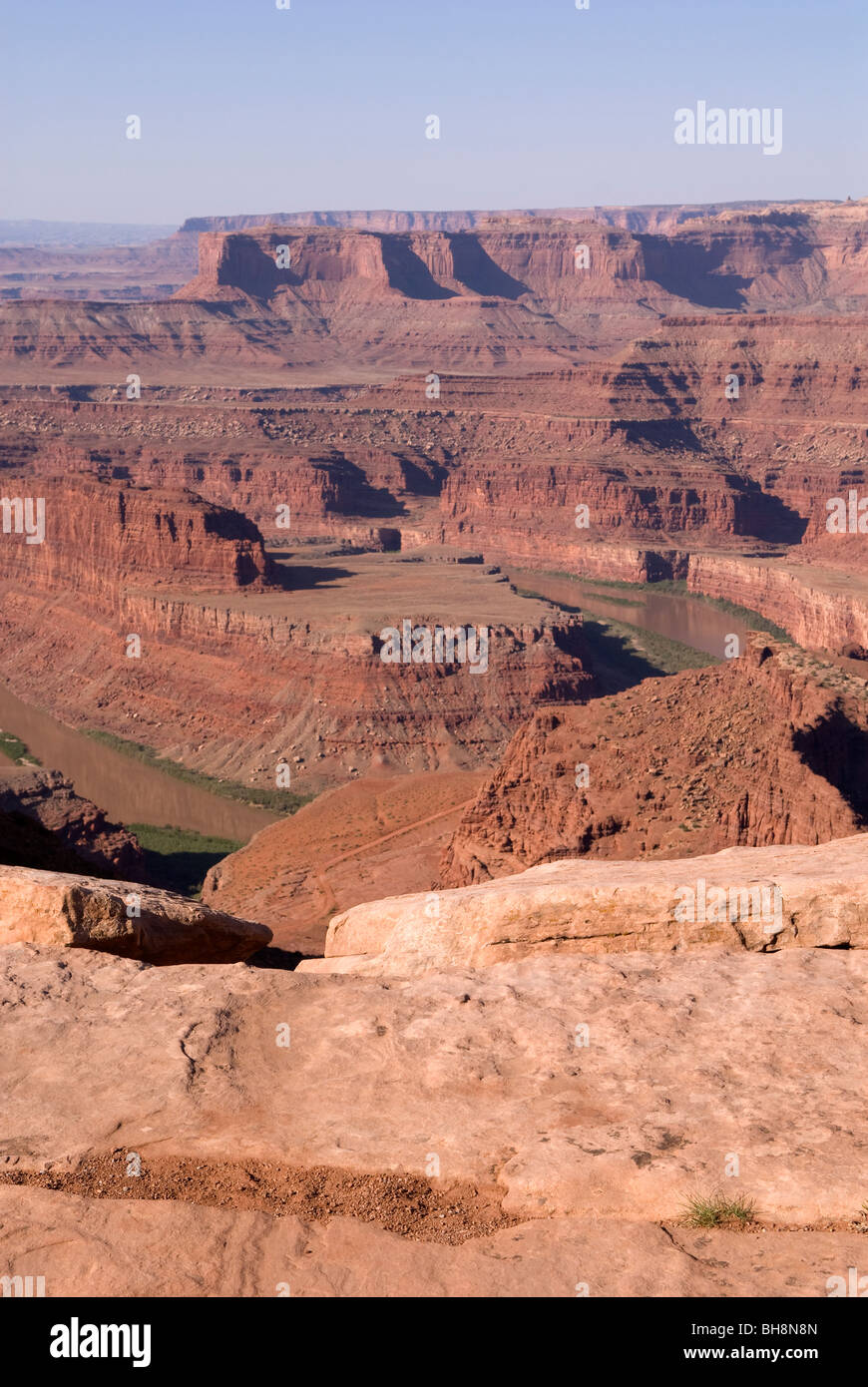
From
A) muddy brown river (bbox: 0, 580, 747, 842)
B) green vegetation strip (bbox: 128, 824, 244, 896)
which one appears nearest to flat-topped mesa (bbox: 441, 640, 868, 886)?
green vegetation strip (bbox: 128, 824, 244, 896)

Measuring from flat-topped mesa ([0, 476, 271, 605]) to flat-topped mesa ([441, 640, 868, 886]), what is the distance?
59026 mm

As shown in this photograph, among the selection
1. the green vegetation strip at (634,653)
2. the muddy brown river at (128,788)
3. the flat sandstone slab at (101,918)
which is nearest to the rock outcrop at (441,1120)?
the flat sandstone slab at (101,918)

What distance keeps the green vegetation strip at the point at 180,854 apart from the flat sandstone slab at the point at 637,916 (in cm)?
4504

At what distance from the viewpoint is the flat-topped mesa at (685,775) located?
40.2 metres

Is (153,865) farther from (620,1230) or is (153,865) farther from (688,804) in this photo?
(620,1230)

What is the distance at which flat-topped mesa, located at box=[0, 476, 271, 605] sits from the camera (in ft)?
342

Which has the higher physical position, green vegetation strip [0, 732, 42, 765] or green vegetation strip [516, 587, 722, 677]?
green vegetation strip [516, 587, 722, 677]

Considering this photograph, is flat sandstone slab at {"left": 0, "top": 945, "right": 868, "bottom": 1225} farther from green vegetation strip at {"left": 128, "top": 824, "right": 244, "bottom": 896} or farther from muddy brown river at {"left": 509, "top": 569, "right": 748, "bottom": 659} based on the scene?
muddy brown river at {"left": 509, "top": 569, "right": 748, "bottom": 659}

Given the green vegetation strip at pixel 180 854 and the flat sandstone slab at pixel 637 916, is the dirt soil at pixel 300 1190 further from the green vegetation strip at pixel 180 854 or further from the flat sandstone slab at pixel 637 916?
the green vegetation strip at pixel 180 854

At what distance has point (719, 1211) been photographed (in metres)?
10.2

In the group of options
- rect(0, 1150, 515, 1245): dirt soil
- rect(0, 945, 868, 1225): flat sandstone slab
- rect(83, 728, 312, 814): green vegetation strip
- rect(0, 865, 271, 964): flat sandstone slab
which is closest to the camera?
rect(0, 1150, 515, 1245): dirt soil


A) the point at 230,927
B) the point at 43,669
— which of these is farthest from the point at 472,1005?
the point at 43,669

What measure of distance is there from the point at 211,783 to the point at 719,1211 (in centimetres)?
7513

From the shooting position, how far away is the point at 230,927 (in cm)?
1931
